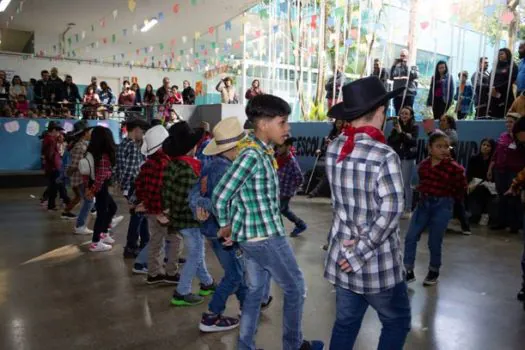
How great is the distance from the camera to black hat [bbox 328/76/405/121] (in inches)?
75.1

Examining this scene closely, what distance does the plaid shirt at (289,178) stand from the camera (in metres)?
5.26

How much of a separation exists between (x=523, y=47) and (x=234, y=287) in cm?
679

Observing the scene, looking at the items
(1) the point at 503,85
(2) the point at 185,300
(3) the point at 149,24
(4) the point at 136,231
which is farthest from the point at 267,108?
(3) the point at 149,24

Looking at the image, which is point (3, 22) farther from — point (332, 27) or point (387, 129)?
point (387, 129)

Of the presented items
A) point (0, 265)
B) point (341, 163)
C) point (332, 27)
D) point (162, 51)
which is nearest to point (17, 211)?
point (0, 265)

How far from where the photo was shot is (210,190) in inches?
111

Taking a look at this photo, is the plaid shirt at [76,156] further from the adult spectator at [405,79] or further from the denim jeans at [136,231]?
the adult spectator at [405,79]

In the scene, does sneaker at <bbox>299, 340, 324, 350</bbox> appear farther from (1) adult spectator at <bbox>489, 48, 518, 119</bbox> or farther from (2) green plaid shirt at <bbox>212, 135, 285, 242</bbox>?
(1) adult spectator at <bbox>489, 48, 518, 119</bbox>

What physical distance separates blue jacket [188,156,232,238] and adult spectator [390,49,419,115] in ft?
23.2

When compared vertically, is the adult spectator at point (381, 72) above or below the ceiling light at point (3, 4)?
below

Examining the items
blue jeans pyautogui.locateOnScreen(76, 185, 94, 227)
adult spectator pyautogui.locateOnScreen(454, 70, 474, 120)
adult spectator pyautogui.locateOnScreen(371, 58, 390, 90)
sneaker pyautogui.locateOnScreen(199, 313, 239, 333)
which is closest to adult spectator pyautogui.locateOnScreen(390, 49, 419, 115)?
adult spectator pyautogui.locateOnScreen(371, 58, 390, 90)

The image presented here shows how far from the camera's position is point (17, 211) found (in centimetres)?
800

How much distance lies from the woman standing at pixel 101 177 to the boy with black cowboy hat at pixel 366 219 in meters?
3.71

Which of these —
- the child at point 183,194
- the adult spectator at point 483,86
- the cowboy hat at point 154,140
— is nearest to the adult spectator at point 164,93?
the adult spectator at point 483,86
